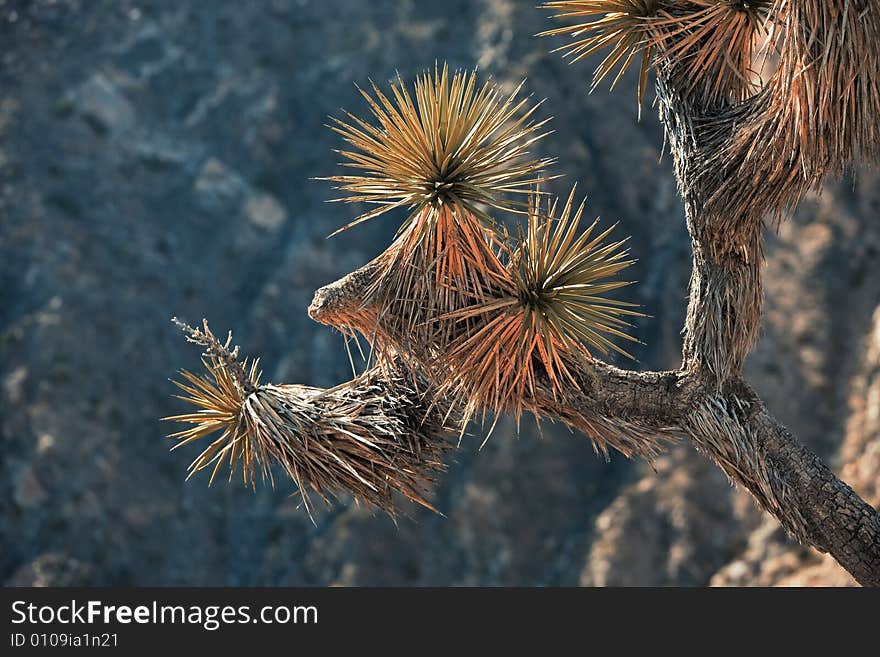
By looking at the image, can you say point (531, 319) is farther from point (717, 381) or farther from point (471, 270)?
point (717, 381)

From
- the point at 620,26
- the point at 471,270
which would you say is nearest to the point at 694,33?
the point at 620,26

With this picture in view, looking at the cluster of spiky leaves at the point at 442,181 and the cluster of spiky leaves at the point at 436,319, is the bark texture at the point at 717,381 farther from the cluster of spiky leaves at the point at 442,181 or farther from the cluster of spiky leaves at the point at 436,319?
the cluster of spiky leaves at the point at 442,181

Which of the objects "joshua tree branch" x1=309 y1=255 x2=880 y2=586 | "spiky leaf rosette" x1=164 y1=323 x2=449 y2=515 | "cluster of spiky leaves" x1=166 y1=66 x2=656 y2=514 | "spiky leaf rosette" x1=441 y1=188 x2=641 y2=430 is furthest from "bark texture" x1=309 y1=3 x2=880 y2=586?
"spiky leaf rosette" x1=164 y1=323 x2=449 y2=515

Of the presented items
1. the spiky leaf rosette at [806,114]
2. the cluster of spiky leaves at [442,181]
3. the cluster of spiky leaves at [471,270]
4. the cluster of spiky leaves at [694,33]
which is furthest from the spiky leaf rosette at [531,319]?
the cluster of spiky leaves at [694,33]

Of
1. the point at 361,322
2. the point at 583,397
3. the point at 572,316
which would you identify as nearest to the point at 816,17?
the point at 572,316

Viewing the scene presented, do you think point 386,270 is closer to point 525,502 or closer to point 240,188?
point 525,502

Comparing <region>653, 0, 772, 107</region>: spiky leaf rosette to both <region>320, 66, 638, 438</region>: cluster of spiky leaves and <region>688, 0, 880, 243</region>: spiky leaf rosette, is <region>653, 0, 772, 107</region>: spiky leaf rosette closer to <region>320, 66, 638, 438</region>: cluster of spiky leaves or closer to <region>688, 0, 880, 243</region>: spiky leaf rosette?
<region>688, 0, 880, 243</region>: spiky leaf rosette
